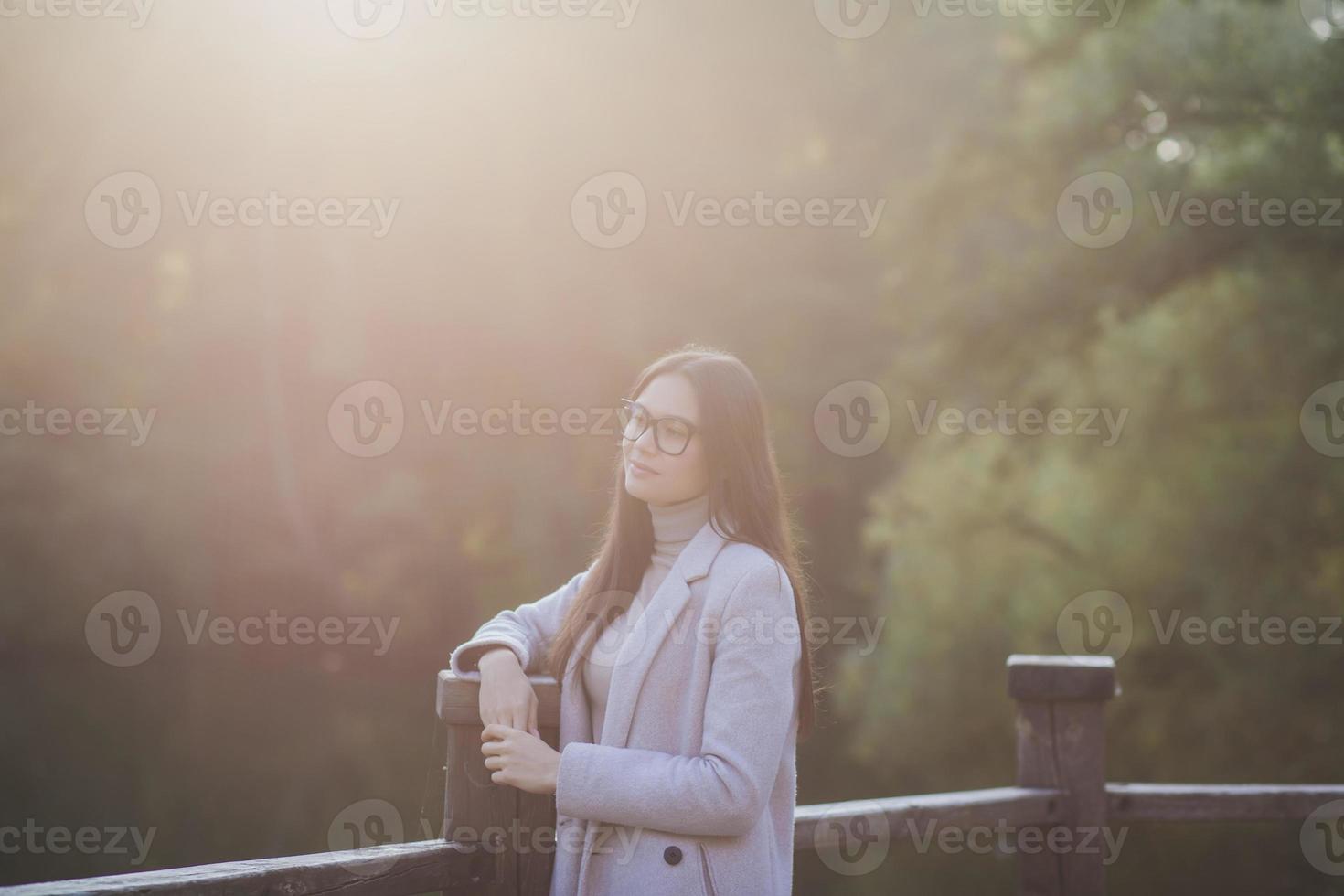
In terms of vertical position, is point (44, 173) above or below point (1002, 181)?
above

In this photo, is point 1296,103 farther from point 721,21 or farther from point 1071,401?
point 721,21

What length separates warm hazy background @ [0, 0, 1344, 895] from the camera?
8.24m

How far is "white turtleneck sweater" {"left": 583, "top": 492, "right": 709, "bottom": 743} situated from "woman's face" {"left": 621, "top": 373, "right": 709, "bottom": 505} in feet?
0.08

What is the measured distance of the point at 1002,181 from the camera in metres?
8.03

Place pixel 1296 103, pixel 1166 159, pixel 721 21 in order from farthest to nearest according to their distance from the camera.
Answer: pixel 721 21 < pixel 1166 159 < pixel 1296 103

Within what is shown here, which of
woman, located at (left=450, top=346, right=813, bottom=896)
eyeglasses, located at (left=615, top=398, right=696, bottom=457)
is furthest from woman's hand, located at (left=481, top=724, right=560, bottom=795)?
eyeglasses, located at (left=615, top=398, right=696, bottom=457)

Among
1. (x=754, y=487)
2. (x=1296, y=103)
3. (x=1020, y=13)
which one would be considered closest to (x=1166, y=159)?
(x=1296, y=103)

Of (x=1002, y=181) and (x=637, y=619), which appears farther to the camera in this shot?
(x=1002, y=181)

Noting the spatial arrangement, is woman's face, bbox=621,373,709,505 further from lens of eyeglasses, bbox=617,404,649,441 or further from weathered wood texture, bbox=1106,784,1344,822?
weathered wood texture, bbox=1106,784,1344,822

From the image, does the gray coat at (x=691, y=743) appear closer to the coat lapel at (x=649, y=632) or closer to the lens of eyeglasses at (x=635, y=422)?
the coat lapel at (x=649, y=632)

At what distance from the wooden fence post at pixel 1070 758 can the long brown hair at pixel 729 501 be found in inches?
46.1

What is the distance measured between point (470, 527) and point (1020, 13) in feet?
18.0

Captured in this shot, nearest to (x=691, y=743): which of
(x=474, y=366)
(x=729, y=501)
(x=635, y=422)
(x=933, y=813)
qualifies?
(x=729, y=501)

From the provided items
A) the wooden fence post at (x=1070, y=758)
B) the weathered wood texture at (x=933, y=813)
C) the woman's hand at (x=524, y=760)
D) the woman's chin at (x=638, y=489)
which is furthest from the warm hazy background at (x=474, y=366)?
the woman's hand at (x=524, y=760)
